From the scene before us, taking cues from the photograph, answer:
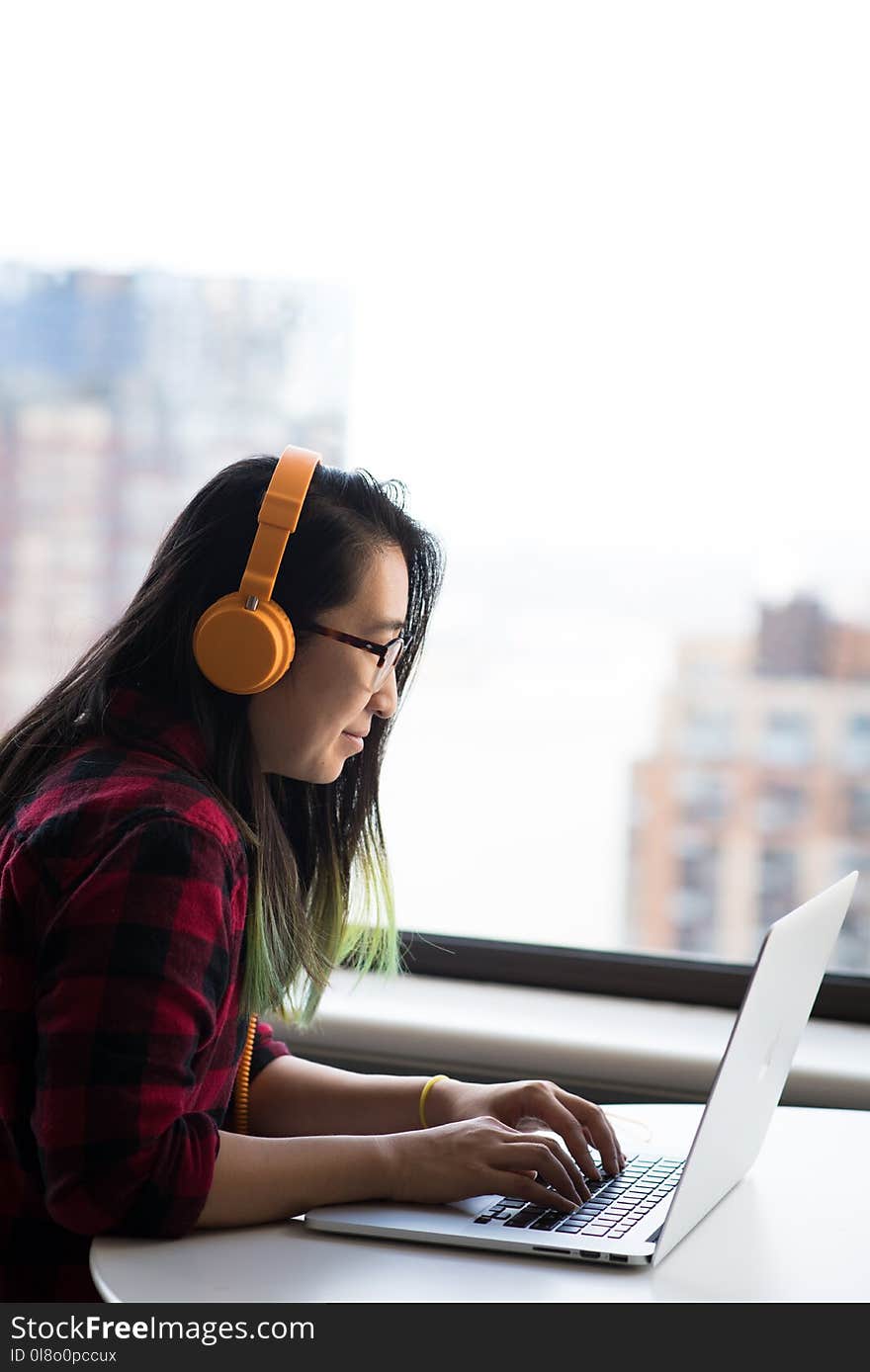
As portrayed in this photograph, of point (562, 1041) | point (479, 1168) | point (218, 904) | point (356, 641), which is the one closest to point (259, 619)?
point (356, 641)

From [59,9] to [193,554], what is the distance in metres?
1.38

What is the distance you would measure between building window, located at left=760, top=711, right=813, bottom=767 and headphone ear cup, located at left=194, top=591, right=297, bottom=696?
39.4 inches

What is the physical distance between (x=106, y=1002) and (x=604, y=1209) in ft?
1.29

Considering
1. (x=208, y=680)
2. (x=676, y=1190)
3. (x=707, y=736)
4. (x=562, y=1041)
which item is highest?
(x=208, y=680)

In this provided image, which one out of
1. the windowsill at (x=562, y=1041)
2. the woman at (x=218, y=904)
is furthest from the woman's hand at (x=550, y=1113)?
the windowsill at (x=562, y=1041)

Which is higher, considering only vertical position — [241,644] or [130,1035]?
[241,644]

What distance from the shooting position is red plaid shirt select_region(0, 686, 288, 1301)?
3.05 feet

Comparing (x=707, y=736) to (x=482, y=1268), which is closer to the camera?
(x=482, y=1268)

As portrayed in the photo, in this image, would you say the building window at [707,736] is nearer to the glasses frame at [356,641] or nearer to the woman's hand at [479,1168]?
the glasses frame at [356,641]

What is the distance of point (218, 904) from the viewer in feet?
3.29

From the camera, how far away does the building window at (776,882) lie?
76.7 inches

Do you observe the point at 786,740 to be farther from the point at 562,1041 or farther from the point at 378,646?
the point at 378,646

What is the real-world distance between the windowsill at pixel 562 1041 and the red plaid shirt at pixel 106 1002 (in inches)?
26.8
